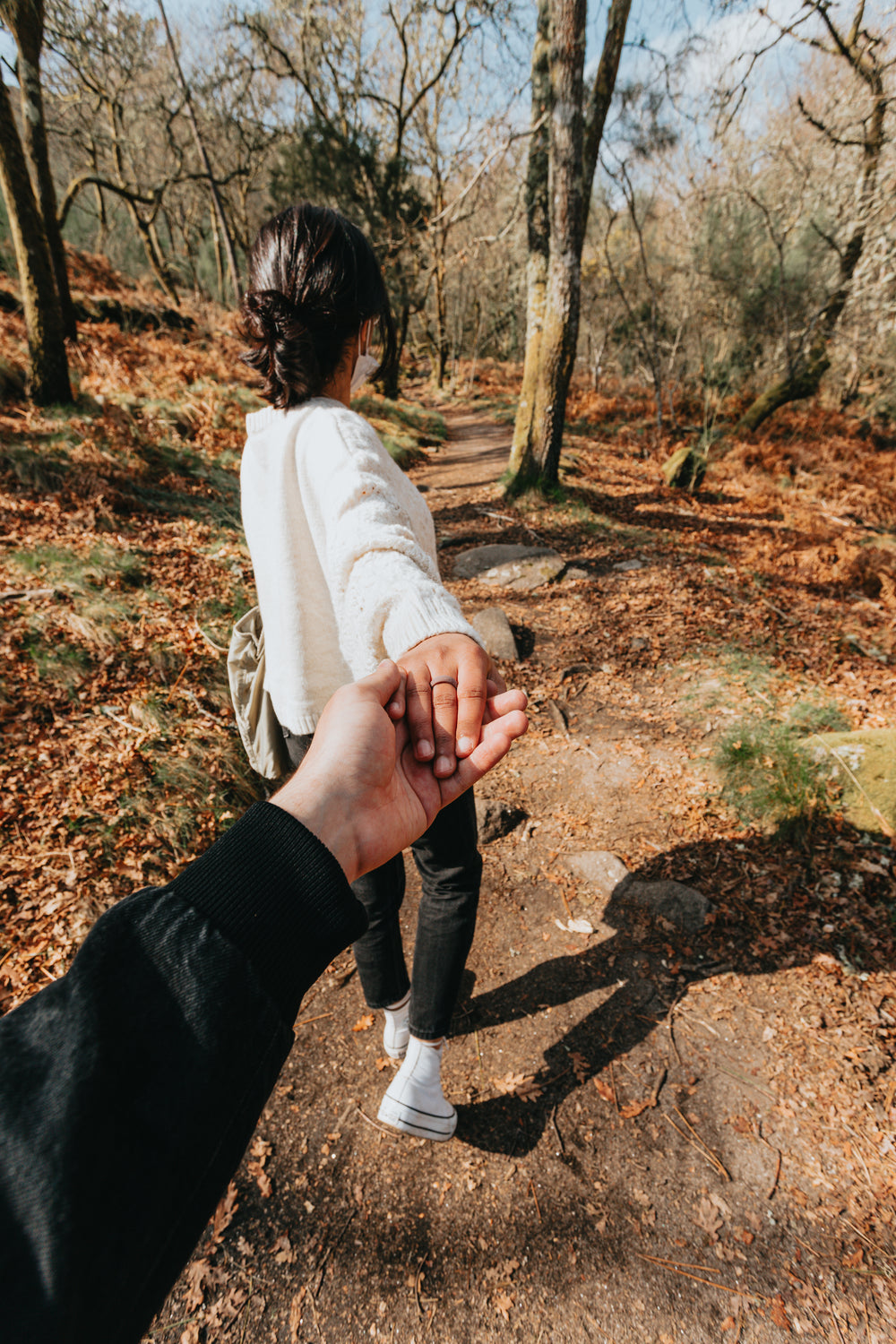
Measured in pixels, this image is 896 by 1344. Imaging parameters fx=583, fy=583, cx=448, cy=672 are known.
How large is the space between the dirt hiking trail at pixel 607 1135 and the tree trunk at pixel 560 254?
6.03 metres

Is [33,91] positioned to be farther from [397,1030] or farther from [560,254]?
[397,1030]

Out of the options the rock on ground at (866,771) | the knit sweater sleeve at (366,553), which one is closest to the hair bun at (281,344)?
the knit sweater sleeve at (366,553)

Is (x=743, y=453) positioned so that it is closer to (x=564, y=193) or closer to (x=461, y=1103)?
(x=564, y=193)

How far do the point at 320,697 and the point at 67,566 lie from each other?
3.90 m

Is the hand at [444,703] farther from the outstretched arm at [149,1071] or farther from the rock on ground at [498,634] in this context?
the rock on ground at [498,634]

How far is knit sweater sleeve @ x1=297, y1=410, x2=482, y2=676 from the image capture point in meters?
1.29

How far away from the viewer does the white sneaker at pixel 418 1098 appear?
75.2 inches

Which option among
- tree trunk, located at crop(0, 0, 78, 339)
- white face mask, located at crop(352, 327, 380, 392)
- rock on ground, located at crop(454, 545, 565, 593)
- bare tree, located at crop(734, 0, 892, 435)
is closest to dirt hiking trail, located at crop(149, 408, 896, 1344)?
white face mask, located at crop(352, 327, 380, 392)

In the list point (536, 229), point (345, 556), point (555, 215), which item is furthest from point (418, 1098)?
point (536, 229)

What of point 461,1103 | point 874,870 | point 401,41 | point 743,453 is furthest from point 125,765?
point 401,41

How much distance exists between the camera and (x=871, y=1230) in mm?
1729

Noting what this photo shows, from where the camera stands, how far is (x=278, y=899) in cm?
75

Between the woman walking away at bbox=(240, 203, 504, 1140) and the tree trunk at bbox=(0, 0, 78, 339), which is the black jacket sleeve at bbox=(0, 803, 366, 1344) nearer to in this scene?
the woman walking away at bbox=(240, 203, 504, 1140)

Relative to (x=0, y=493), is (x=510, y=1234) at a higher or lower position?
lower
